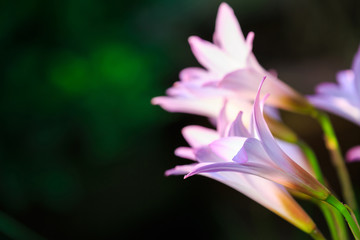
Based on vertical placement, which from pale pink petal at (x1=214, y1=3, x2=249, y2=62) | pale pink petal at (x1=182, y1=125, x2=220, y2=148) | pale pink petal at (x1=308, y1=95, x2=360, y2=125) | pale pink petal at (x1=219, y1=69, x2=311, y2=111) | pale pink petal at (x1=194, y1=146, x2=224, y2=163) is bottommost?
pale pink petal at (x1=194, y1=146, x2=224, y2=163)

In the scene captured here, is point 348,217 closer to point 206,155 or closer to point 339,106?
point 206,155

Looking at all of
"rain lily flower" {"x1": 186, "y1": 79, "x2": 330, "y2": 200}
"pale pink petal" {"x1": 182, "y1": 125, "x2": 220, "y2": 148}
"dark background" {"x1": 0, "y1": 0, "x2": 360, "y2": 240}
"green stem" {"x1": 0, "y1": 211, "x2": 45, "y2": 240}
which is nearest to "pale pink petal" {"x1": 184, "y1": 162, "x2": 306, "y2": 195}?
"rain lily flower" {"x1": 186, "y1": 79, "x2": 330, "y2": 200}

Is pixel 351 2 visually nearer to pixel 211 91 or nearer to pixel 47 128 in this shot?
pixel 47 128

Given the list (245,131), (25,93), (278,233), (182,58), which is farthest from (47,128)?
(245,131)

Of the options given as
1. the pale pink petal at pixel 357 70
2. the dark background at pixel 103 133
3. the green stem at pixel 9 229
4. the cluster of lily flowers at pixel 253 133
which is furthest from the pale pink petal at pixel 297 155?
the dark background at pixel 103 133

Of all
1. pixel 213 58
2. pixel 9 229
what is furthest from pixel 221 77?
pixel 9 229

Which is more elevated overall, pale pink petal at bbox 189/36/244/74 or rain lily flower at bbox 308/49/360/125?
pale pink petal at bbox 189/36/244/74

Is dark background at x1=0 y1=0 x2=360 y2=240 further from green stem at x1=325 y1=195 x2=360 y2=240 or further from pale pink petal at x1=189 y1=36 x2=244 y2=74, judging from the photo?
green stem at x1=325 y1=195 x2=360 y2=240
